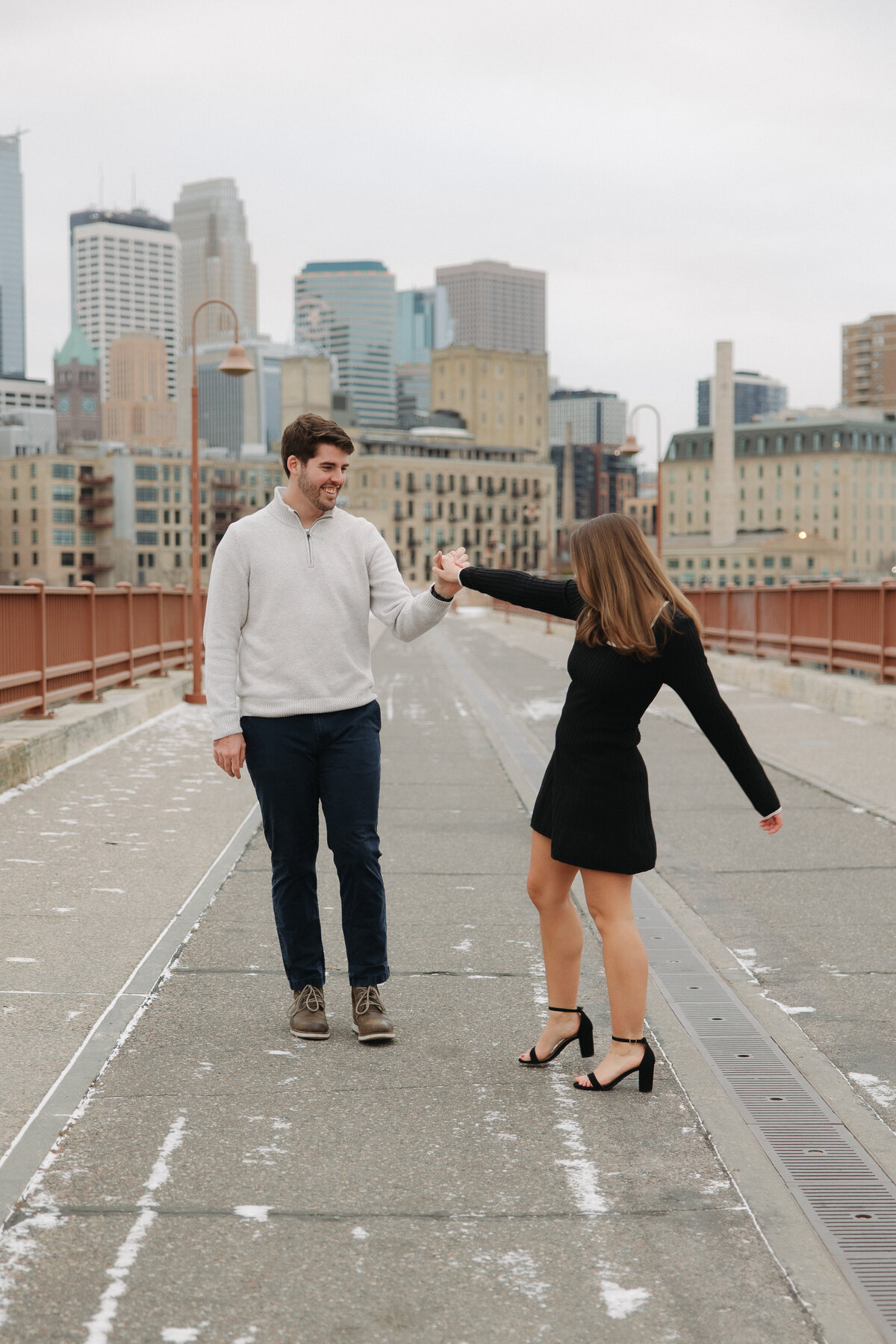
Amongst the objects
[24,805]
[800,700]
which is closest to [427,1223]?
[24,805]

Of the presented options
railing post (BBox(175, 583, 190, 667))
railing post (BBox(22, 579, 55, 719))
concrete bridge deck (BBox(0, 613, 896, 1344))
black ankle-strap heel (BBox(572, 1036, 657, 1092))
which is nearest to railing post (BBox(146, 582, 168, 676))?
railing post (BBox(175, 583, 190, 667))

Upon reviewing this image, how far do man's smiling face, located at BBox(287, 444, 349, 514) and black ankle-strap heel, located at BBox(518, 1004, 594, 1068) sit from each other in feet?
5.77

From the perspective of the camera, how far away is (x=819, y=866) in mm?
8086

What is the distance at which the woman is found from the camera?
430cm

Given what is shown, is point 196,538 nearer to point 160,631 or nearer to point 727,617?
point 160,631

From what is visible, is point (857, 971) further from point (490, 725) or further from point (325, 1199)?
point (490, 725)

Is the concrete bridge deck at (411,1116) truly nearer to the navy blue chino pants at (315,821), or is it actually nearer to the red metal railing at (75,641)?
the navy blue chino pants at (315,821)

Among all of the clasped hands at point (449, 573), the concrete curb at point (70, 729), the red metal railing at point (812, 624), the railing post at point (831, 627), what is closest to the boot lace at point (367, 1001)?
the clasped hands at point (449, 573)

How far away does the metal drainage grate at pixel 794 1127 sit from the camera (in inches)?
130

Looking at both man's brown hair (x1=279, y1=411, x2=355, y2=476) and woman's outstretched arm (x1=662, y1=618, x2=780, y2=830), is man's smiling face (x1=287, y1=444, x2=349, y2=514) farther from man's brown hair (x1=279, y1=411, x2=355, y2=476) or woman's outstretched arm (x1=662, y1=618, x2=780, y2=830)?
woman's outstretched arm (x1=662, y1=618, x2=780, y2=830)

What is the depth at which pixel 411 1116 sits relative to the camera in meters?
4.17

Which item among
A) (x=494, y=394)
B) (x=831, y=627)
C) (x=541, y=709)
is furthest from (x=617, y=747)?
(x=494, y=394)

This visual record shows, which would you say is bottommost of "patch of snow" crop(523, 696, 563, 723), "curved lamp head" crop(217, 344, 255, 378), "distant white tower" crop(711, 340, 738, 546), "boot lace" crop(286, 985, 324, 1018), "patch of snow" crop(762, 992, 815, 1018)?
"patch of snow" crop(523, 696, 563, 723)

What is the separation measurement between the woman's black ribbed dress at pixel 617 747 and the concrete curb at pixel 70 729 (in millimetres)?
6818
